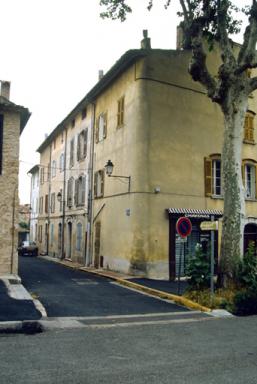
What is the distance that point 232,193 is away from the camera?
498 inches

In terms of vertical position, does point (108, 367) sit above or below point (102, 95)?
below

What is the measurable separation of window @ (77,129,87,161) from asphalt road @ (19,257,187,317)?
10602 mm

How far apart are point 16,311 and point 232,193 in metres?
6.95

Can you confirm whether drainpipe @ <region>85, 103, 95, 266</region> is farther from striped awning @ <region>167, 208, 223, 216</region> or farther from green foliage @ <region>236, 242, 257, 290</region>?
green foliage @ <region>236, 242, 257, 290</region>

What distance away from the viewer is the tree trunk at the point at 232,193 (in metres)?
12.4

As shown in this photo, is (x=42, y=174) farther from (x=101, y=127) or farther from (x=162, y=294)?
(x=162, y=294)

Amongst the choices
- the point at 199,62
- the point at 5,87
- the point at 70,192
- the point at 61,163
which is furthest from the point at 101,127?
the point at 199,62

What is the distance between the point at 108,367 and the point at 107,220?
14999mm

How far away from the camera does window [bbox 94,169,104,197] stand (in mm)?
21797

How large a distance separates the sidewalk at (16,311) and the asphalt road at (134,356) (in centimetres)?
49

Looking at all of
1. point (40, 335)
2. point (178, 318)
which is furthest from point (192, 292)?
point (40, 335)

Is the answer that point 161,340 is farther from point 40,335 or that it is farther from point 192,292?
point 192,292

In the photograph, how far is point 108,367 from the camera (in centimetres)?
568

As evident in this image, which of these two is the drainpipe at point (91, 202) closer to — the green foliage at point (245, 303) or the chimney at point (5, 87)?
the chimney at point (5, 87)
